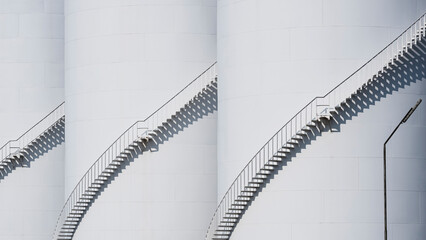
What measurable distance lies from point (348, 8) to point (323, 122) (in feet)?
14.1

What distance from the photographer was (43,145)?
214ft

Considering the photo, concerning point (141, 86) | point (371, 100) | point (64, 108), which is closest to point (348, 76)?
point (371, 100)

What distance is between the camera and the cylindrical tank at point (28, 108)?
6500cm

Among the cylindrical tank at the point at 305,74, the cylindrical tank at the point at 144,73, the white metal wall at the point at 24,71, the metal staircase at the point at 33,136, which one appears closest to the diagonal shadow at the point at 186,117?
the cylindrical tank at the point at 144,73

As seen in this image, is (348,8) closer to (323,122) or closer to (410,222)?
(323,122)

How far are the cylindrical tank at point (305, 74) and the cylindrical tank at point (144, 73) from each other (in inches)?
261

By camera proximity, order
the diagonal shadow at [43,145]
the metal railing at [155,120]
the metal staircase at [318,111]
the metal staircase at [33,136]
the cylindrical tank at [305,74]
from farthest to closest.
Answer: the diagonal shadow at [43,145]
the metal staircase at [33,136]
the metal railing at [155,120]
the cylindrical tank at [305,74]
the metal staircase at [318,111]

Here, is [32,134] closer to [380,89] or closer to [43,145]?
[43,145]

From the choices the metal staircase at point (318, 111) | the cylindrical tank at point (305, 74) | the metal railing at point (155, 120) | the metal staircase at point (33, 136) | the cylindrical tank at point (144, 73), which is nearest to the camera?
the metal staircase at point (318, 111)

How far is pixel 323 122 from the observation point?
156 ft

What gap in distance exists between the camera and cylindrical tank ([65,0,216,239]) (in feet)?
183

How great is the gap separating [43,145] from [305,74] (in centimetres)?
2151

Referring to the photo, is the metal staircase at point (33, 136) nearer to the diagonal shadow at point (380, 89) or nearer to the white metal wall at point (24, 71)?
the white metal wall at point (24, 71)

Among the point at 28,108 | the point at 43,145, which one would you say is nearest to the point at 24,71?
the point at 28,108
